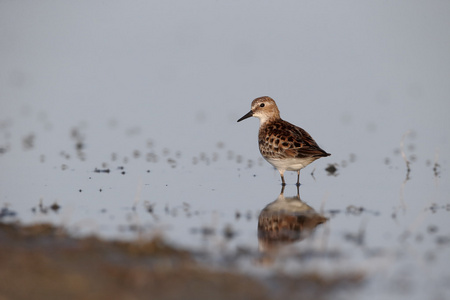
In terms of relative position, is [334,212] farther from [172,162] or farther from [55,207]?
[172,162]

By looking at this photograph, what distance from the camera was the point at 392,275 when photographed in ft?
26.8

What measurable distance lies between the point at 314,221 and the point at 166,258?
364cm

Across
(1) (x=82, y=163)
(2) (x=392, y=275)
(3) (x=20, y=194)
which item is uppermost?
(1) (x=82, y=163)

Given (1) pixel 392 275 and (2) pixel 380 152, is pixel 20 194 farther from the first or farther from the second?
(2) pixel 380 152

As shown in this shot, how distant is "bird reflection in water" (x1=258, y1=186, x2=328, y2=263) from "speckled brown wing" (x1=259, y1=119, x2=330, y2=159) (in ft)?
4.11

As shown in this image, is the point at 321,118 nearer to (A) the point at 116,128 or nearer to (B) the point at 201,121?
(B) the point at 201,121

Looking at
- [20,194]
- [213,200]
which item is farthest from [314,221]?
[20,194]

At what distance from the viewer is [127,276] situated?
24.2 feet

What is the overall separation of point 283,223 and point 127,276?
414 cm

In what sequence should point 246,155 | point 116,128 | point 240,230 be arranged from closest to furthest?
1. point 240,230
2. point 246,155
3. point 116,128

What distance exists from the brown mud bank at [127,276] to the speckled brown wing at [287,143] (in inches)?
235

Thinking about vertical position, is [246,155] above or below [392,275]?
above

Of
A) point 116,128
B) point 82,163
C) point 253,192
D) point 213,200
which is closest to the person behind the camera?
point 213,200

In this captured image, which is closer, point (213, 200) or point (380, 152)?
point (213, 200)
